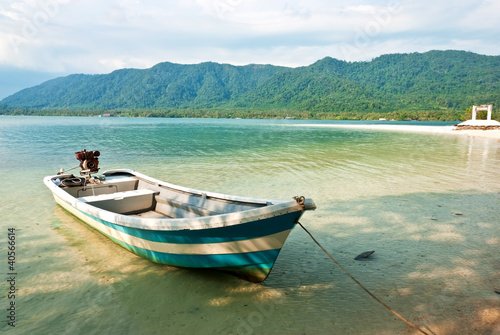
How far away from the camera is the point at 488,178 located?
13.1 meters

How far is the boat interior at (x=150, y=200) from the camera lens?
614 cm

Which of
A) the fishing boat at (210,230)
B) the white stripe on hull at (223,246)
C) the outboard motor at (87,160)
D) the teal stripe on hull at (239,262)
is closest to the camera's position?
the fishing boat at (210,230)

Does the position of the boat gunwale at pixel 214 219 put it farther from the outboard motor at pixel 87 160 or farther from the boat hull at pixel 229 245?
the outboard motor at pixel 87 160

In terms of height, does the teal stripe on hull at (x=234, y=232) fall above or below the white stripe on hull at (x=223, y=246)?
above

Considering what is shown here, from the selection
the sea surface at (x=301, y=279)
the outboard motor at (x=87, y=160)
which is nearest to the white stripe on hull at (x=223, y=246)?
Result: the sea surface at (x=301, y=279)

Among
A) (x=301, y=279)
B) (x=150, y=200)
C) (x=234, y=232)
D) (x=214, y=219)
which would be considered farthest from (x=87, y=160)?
(x=301, y=279)

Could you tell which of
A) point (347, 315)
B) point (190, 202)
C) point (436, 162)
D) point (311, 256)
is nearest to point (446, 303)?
point (347, 315)

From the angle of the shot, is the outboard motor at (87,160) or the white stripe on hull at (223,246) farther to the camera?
the outboard motor at (87,160)

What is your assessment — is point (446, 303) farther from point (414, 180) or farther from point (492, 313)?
point (414, 180)

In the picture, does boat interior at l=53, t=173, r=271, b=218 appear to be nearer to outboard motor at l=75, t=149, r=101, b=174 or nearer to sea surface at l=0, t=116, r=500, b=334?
outboard motor at l=75, t=149, r=101, b=174

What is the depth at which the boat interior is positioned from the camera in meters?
6.14

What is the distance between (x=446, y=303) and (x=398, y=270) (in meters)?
1.00

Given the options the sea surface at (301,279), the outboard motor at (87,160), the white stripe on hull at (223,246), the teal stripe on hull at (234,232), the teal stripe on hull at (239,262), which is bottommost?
the sea surface at (301,279)

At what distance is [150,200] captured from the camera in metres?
7.68
